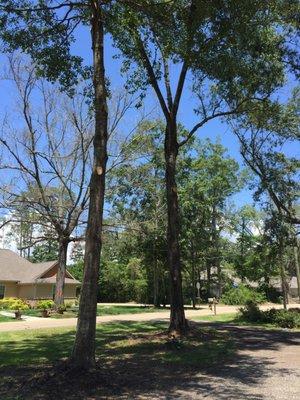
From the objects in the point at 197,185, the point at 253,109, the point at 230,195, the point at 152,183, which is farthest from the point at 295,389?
the point at 230,195

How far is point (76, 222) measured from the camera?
29.3 meters

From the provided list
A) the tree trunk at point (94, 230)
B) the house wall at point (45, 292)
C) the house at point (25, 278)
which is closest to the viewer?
the tree trunk at point (94, 230)

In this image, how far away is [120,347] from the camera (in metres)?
13.3

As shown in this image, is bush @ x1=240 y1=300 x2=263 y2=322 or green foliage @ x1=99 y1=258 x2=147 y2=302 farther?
green foliage @ x1=99 y1=258 x2=147 y2=302

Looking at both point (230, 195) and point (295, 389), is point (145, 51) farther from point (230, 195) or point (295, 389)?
point (230, 195)

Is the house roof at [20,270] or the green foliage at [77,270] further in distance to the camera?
the green foliage at [77,270]

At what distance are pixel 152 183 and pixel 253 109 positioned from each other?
19.2 meters

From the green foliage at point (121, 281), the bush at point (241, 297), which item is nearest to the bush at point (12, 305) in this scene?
the green foliage at point (121, 281)

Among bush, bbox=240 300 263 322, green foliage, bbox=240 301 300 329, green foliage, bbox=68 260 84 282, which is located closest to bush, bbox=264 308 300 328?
green foliage, bbox=240 301 300 329

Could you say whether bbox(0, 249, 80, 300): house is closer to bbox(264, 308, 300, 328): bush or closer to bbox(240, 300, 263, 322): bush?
bbox(240, 300, 263, 322): bush

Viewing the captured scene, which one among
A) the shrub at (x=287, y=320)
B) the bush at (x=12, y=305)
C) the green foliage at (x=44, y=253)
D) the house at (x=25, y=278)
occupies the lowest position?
the shrub at (x=287, y=320)

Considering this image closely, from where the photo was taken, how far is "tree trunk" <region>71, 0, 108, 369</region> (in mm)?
8820

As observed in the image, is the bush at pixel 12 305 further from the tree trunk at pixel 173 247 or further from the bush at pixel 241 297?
the bush at pixel 241 297

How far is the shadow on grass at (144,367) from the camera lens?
7859 mm
